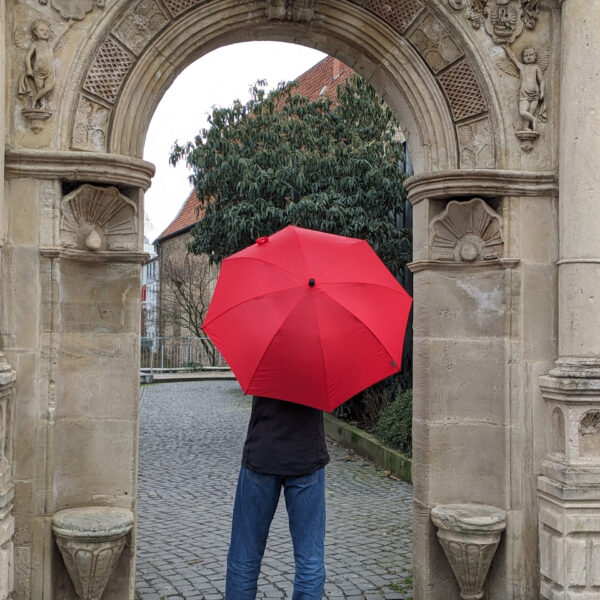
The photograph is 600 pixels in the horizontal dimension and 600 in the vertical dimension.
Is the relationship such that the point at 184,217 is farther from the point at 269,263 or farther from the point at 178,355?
the point at 269,263

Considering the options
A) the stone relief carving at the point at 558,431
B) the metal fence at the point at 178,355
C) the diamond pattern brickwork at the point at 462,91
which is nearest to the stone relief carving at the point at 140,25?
the diamond pattern brickwork at the point at 462,91

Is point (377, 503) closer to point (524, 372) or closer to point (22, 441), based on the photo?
point (524, 372)

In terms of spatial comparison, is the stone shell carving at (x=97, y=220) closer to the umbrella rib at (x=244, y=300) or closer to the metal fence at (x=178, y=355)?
the umbrella rib at (x=244, y=300)

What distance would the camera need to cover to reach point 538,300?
4.82 metres

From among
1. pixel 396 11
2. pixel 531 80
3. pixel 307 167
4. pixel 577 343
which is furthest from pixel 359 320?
pixel 307 167

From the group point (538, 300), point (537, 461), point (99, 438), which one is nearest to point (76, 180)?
point (99, 438)

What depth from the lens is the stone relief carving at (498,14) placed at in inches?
190

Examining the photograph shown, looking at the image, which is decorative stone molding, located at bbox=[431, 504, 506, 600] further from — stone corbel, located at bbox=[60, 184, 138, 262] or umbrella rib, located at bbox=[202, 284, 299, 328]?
stone corbel, located at bbox=[60, 184, 138, 262]

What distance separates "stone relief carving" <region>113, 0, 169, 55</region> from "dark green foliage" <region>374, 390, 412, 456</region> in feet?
20.8

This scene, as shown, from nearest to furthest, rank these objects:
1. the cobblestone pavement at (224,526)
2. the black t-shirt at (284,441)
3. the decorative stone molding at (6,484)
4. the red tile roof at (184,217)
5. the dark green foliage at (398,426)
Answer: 1. the black t-shirt at (284,441)
2. the decorative stone molding at (6,484)
3. the cobblestone pavement at (224,526)
4. the dark green foliage at (398,426)
5. the red tile roof at (184,217)

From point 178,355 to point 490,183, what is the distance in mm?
24604

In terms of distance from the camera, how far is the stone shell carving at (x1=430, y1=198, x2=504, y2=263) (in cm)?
488

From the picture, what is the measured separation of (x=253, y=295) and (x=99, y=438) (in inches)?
75.2

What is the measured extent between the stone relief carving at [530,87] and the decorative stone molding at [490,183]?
21 cm
